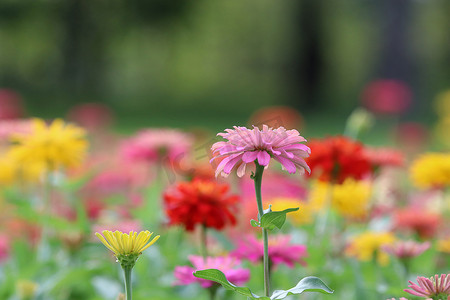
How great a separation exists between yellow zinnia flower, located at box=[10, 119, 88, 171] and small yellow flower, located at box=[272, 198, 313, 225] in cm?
52

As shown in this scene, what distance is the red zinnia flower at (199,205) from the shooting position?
112 cm

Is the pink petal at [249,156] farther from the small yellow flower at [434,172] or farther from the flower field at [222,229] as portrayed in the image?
the small yellow flower at [434,172]

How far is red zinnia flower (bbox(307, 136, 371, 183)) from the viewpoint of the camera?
138cm

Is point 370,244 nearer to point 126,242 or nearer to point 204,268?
point 204,268

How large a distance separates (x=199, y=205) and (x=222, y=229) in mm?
172

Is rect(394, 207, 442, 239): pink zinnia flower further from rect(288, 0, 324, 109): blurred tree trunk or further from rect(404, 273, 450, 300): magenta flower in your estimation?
rect(288, 0, 324, 109): blurred tree trunk

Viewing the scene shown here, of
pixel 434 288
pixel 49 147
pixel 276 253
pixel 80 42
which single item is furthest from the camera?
pixel 80 42

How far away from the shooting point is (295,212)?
1.69 meters

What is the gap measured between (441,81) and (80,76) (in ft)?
30.0

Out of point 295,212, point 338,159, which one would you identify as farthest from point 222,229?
point 295,212

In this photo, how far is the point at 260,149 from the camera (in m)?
0.77

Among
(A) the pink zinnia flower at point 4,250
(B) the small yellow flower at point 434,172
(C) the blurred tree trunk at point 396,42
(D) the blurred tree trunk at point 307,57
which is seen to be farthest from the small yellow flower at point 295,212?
(D) the blurred tree trunk at point 307,57

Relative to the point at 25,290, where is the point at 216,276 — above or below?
below

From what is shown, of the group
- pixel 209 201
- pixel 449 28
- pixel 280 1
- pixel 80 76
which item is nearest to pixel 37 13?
pixel 80 76
